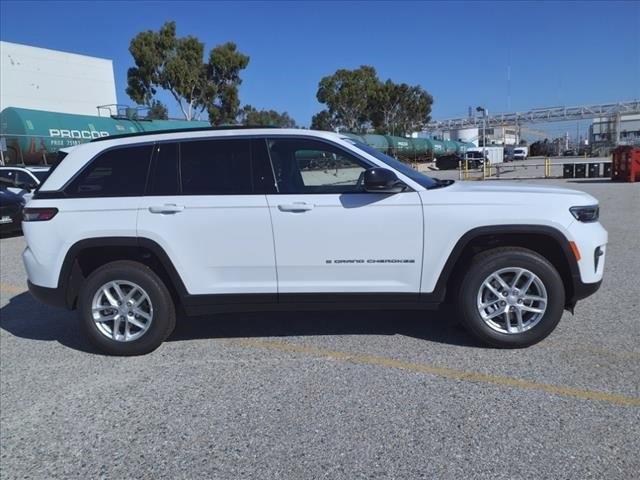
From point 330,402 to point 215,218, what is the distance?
5.60 ft

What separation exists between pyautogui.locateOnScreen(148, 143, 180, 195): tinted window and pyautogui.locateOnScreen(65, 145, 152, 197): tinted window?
8cm

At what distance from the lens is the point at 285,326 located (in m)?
5.14

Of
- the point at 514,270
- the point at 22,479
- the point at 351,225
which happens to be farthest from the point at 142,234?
the point at 514,270

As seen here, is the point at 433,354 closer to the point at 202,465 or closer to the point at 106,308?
the point at 202,465

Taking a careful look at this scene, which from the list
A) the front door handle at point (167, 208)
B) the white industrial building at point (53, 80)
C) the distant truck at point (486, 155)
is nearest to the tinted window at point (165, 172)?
the front door handle at point (167, 208)

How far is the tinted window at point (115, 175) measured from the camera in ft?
14.7

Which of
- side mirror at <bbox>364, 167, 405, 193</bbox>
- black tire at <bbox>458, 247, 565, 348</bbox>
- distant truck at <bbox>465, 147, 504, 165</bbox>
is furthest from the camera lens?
distant truck at <bbox>465, 147, 504, 165</bbox>

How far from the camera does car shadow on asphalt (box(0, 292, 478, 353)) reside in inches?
191

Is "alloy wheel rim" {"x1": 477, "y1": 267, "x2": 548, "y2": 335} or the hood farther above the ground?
the hood

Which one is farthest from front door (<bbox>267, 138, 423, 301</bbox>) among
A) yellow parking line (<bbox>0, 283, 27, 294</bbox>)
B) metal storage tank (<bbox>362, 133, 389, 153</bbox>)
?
metal storage tank (<bbox>362, 133, 389, 153</bbox>)

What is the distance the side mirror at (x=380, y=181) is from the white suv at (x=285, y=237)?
0.02 m

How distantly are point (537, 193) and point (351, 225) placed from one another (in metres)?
1.50

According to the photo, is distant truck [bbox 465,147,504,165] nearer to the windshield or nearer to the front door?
the windshield

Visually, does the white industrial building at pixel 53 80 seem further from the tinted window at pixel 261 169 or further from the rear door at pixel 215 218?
the tinted window at pixel 261 169
